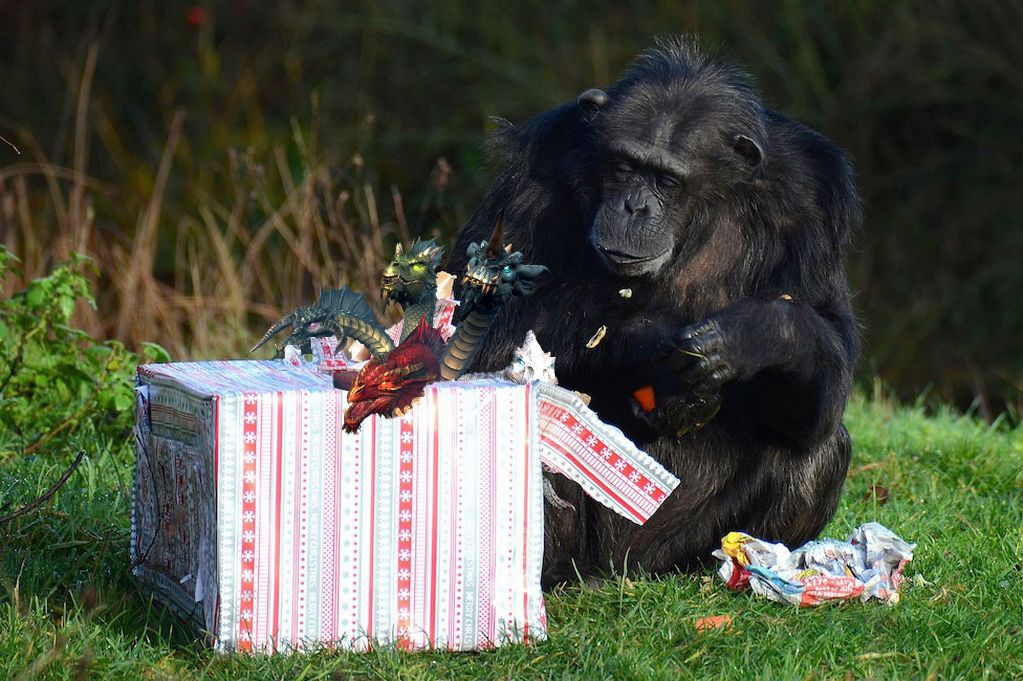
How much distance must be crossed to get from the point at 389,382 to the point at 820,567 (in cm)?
132

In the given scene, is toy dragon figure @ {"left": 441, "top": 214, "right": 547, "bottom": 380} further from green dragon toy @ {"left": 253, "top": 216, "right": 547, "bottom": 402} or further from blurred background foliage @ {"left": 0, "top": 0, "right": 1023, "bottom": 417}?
blurred background foliage @ {"left": 0, "top": 0, "right": 1023, "bottom": 417}

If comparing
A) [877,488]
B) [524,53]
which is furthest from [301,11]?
[877,488]

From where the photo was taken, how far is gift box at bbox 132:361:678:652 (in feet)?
9.33

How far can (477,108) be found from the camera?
1152cm

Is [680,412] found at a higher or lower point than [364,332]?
lower

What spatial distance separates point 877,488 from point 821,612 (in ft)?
5.07

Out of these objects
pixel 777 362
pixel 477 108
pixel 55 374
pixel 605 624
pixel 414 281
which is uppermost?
pixel 414 281

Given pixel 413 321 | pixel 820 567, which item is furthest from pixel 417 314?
pixel 820 567

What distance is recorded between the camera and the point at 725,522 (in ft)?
12.7

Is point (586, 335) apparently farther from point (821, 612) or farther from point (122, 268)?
point (122, 268)

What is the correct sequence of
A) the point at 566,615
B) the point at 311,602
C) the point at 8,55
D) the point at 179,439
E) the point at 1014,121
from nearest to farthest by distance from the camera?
the point at 311,602 → the point at 179,439 → the point at 566,615 → the point at 1014,121 → the point at 8,55

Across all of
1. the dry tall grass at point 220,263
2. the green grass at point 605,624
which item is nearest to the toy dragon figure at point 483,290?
the green grass at point 605,624

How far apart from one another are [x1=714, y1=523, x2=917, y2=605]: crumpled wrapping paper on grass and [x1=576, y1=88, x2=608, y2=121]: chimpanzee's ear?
4.07 feet

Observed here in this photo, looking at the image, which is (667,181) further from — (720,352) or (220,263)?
(220,263)
